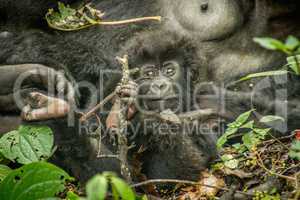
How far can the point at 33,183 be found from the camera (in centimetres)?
180

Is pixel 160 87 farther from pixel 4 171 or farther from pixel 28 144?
pixel 4 171

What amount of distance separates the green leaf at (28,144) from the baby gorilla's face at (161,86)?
448 millimetres

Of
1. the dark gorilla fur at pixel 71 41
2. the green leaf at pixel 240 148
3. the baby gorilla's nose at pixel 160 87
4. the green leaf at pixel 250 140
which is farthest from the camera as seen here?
the dark gorilla fur at pixel 71 41

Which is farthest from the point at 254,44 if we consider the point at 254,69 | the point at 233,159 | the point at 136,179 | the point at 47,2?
the point at 47,2

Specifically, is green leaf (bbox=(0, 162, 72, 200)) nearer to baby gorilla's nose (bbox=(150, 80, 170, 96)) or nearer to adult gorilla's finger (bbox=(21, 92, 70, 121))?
adult gorilla's finger (bbox=(21, 92, 70, 121))

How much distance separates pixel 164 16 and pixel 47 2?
0.60m

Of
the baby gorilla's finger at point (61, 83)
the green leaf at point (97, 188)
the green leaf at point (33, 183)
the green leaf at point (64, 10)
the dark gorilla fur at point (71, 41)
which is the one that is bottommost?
the green leaf at point (33, 183)

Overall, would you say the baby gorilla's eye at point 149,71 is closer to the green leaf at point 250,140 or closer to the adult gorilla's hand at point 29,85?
the adult gorilla's hand at point 29,85

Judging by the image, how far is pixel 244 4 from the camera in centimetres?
251

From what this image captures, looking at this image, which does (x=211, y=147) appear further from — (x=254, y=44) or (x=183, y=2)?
(x=183, y=2)

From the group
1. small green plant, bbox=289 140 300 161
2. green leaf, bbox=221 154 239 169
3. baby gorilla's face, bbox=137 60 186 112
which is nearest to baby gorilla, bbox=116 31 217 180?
baby gorilla's face, bbox=137 60 186 112

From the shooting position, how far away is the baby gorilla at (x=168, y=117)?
7.83 feet

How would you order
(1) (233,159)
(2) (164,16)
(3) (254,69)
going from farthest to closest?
(2) (164,16) < (3) (254,69) < (1) (233,159)

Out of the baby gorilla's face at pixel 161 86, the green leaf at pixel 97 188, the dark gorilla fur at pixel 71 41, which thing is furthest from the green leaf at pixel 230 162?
the green leaf at pixel 97 188
